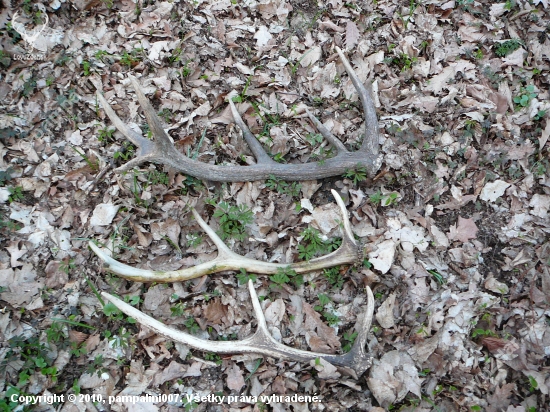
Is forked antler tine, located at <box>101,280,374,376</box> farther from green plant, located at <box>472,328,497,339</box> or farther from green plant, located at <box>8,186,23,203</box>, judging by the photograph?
green plant, located at <box>8,186,23,203</box>

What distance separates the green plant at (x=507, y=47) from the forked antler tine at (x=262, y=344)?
10.5ft

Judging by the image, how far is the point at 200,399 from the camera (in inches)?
121

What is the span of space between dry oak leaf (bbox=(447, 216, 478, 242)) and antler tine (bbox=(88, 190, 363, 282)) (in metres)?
0.93

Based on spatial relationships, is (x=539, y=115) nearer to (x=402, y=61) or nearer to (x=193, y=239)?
(x=402, y=61)

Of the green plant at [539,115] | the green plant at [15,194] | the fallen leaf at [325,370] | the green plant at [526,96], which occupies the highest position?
the green plant at [526,96]

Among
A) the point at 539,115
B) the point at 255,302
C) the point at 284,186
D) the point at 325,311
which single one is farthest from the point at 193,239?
the point at 539,115

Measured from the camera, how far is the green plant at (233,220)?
359 centimetres

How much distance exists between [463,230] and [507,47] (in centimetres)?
231

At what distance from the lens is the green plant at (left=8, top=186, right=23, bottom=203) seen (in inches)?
146

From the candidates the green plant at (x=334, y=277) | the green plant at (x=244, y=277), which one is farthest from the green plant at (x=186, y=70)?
the green plant at (x=334, y=277)

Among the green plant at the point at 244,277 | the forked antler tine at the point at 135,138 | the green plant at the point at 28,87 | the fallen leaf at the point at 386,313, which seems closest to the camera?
the fallen leaf at the point at 386,313

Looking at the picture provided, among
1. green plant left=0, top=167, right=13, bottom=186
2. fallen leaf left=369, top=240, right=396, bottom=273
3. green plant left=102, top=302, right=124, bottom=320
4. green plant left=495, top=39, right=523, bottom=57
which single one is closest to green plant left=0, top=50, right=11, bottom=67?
green plant left=0, top=167, right=13, bottom=186

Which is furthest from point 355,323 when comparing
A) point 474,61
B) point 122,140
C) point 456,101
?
point 474,61

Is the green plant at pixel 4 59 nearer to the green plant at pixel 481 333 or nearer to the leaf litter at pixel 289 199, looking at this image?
the leaf litter at pixel 289 199
